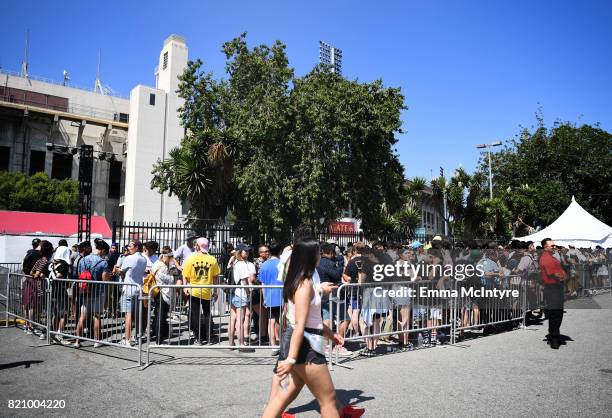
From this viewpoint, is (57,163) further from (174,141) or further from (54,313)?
(54,313)

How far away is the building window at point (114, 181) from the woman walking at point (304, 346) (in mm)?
46190

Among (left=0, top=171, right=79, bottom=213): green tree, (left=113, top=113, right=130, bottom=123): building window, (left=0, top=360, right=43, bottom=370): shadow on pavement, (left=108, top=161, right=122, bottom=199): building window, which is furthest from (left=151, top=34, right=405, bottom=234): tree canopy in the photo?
(left=113, top=113, right=130, bottom=123): building window

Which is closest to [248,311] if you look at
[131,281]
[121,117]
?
[131,281]

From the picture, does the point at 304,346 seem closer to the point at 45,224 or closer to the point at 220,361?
the point at 220,361

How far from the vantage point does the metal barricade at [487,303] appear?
8.71m

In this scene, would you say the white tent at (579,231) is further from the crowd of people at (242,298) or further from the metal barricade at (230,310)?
the metal barricade at (230,310)

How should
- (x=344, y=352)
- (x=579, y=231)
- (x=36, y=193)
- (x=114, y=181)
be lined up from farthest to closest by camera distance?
(x=114, y=181), (x=36, y=193), (x=579, y=231), (x=344, y=352)

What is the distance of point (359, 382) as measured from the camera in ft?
18.9

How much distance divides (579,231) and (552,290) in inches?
506

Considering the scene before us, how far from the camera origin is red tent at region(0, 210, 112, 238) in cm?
2567

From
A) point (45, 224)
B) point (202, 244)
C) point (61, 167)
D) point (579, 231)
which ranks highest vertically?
point (61, 167)

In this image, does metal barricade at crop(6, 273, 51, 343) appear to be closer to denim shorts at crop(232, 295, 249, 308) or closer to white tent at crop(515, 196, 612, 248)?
denim shorts at crop(232, 295, 249, 308)

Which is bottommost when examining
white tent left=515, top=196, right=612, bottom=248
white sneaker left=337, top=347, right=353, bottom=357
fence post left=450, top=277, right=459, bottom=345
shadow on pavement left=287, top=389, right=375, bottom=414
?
white sneaker left=337, top=347, right=353, bottom=357

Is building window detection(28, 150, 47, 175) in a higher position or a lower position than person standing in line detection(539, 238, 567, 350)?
higher
